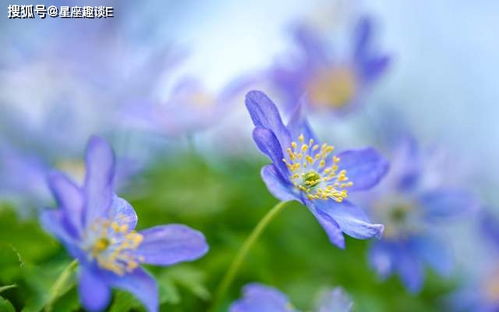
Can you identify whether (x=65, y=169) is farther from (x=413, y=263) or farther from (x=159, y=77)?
(x=413, y=263)

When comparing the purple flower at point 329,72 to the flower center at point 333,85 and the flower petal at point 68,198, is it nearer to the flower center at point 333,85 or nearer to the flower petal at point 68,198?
the flower center at point 333,85

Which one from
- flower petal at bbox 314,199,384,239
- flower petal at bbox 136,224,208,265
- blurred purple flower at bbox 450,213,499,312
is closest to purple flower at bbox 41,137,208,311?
flower petal at bbox 136,224,208,265

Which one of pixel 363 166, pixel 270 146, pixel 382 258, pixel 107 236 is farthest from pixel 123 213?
pixel 382 258

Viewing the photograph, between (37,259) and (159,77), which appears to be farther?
(159,77)

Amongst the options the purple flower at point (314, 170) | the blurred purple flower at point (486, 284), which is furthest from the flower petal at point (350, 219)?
the blurred purple flower at point (486, 284)

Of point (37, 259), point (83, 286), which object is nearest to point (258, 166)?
point (37, 259)
